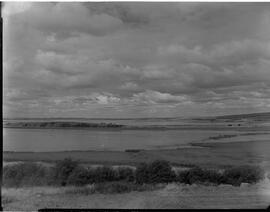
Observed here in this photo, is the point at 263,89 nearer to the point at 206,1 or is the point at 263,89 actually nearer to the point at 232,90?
the point at 232,90

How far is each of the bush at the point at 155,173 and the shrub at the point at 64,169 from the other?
76 centimetres

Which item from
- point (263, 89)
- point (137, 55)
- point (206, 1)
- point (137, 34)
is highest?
point (206, 1)

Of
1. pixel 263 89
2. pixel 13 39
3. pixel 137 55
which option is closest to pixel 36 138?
pixel 13 39

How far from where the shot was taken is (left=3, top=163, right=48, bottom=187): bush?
3547 millimetres

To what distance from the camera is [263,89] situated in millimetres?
3588

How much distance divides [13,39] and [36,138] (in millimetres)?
1200

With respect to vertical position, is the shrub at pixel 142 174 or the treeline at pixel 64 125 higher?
the treeline at pixel 64 125

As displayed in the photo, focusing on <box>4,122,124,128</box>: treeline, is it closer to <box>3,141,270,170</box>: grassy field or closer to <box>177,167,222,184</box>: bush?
<box>3,141,270,170</box>: grassy field

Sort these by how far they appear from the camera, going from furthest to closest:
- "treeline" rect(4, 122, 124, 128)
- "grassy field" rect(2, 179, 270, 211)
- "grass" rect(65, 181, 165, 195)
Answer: "treeline" rect(4, 122, 124, 128)
"grass" rect(65, 181, 165, 195)
"grassy field" rect(2, 179, 270, 211)

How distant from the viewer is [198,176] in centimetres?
362

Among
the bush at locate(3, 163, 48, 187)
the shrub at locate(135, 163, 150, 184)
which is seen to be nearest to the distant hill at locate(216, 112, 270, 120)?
the shrub at locate(135, 163, 150, 184)

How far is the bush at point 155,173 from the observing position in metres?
3.58

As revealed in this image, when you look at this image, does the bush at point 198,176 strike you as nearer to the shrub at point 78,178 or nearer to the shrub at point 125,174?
the shrub at point 125,174

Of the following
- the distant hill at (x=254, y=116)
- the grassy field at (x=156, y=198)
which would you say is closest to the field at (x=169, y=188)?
the grassy field at (x=156, y=198)
